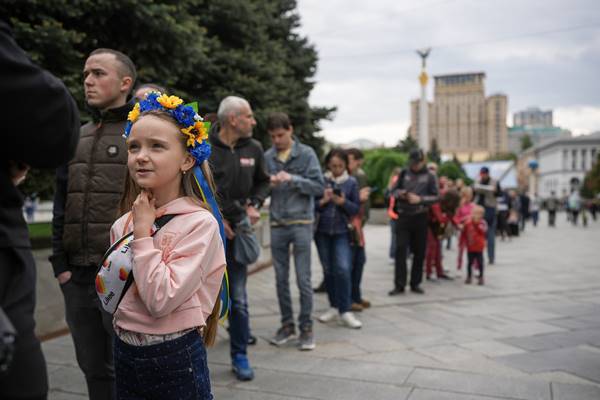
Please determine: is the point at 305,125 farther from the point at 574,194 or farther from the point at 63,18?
the point at 574,194

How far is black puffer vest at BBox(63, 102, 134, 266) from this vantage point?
3033 millimetres

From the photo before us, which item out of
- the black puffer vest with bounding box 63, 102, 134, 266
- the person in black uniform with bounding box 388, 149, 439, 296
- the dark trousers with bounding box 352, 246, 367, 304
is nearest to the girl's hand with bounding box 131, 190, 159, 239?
the black puffer vest with bounding box 63, 102, 134, 266

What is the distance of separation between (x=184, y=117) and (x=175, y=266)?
0.58m

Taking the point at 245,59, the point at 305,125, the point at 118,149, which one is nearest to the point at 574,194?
the point at 305,125

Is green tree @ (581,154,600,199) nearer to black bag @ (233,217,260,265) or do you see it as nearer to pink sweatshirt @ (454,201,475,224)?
pink sweatshirt @ (454,201,475,224)

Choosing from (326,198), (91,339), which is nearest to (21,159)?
(91,339)

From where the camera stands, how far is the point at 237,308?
444cm

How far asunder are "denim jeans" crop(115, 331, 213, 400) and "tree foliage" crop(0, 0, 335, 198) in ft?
16.6

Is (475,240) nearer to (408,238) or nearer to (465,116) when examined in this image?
(408,238)

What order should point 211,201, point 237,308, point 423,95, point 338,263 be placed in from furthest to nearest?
point 423,95 → point 338,263 → point 237,308 → point 211,201

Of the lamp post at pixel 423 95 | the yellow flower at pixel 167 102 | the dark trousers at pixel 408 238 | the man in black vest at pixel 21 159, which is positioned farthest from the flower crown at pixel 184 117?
the lamp post at pixel 423 95

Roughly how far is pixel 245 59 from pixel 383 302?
6.70 meters

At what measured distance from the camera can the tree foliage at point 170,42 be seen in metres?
6.71

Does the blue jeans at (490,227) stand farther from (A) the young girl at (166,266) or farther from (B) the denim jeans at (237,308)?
(A) the young girl at (166,266)
